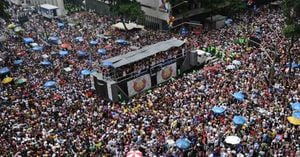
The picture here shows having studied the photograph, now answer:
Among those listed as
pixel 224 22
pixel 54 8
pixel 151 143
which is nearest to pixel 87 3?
pixel 54 8

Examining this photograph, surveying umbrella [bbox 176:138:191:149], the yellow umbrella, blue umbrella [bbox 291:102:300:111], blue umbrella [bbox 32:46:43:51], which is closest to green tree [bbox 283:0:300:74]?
blue umbrella [bbox 291:102:300:111]

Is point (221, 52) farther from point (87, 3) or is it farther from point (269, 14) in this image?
point (87, 3)

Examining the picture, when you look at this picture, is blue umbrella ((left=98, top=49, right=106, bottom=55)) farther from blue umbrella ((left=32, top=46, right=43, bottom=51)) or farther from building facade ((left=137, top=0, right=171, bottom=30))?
building facade ((left=137, top=0, right=171, bottom=30))

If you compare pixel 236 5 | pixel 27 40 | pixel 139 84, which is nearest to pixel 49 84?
pixel 139 84

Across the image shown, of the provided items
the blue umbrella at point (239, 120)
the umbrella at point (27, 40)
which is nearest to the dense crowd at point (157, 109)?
the blue umbrella at point (239, 120)

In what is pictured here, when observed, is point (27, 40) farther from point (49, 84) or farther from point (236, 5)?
point (236, 5)
